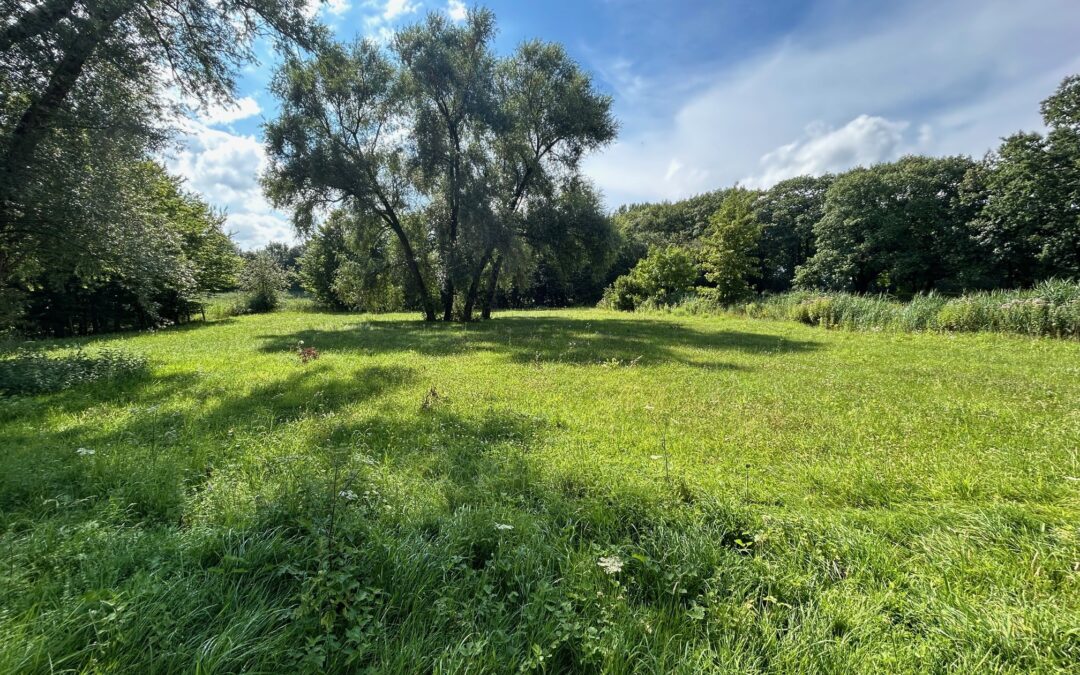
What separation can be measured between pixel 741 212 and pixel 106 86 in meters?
27.8

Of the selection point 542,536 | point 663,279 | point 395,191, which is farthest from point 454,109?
point 542,536

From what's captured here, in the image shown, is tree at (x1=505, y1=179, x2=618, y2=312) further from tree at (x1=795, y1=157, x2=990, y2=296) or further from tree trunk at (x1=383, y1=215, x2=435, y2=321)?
tree at (x1=795, y1=157, x2=990, y2=296)

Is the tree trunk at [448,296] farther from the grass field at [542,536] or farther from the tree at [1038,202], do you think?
the tree at [1038,202]

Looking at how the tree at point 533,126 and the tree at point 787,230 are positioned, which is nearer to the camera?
the tree at point 533,126

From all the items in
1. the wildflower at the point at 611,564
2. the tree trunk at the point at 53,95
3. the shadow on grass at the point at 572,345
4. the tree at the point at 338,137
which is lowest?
the wildflower at the point at 611,564

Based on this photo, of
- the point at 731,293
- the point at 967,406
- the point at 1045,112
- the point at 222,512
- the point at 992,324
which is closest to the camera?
the point at 222,512

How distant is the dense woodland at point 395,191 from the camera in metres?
7.36

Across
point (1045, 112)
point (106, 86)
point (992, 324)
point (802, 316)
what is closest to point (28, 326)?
point (106, 86)

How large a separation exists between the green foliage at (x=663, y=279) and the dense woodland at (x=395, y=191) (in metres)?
0.17

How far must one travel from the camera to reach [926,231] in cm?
2941

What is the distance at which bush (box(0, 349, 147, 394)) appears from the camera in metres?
5.96

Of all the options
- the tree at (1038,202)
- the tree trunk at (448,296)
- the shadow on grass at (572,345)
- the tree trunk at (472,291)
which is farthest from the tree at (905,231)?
the tree trunk at (448,296)

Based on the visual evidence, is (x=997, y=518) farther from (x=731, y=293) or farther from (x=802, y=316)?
(x=731, y=293)

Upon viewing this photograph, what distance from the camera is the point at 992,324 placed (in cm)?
1215
